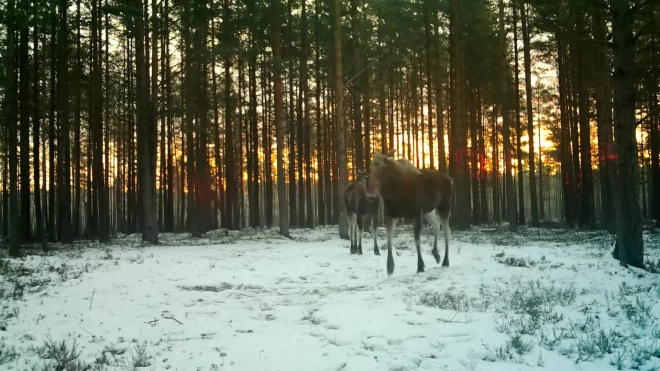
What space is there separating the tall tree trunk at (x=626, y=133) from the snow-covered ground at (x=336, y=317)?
83cm

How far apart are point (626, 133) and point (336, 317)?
8.20 m

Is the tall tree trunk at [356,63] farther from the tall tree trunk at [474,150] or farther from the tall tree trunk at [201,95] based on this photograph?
the tall tree trunk at [474,150]

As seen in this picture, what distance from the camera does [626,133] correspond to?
1031 centimetres

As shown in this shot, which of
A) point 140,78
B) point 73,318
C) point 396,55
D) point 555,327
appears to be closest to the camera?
point 555,327

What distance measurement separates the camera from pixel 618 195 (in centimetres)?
1058

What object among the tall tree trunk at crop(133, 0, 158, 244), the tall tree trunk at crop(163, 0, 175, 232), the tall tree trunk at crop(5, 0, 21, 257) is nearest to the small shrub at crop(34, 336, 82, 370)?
the tall tree trunk at crop(5, 0, 21, 257)

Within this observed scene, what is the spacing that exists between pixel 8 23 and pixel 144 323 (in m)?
13.5

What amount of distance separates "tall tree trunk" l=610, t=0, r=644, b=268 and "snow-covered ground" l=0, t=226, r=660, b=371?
831 millimetres

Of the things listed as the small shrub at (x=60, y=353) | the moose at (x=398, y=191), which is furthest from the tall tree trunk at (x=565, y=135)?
the small shrub at (x=60, y=353)

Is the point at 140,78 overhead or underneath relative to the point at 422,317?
overhead

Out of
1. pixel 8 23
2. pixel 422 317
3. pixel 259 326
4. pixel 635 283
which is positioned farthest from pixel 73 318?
pixel 8 23

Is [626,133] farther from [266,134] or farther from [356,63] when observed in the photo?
[266,134]

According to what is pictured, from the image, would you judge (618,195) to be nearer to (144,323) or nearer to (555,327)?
(555,327)

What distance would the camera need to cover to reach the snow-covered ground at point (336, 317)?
488 centimetres
